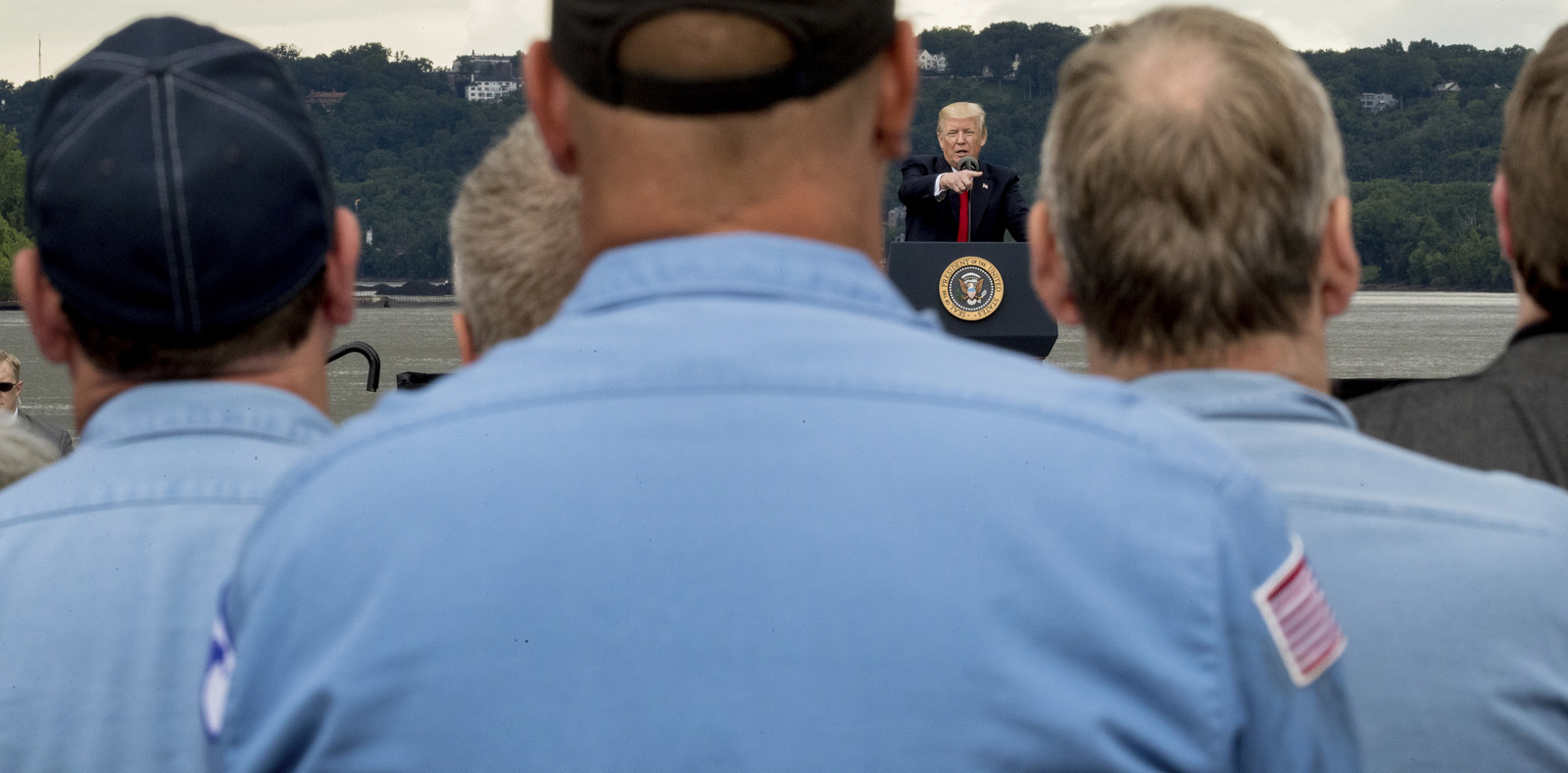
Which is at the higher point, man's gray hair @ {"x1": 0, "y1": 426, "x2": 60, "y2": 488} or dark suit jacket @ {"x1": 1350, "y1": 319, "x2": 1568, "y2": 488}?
dark suit jacket @ {"x1": 1350, "y1": 319, "x2": 1568, "y2": 488}

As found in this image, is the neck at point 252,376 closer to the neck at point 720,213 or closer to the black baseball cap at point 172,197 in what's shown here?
the black baseball cap at point 172,197

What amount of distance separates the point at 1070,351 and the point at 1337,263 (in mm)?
44973

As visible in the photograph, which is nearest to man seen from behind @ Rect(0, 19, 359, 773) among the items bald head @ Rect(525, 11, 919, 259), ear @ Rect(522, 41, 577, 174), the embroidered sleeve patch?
the embroidered sleeve patch

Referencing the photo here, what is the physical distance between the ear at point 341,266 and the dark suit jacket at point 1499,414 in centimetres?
127

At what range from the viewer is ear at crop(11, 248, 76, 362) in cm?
170

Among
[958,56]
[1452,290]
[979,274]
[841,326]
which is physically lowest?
[1452,290]

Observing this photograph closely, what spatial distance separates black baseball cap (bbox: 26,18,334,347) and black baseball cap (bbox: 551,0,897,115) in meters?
0.68

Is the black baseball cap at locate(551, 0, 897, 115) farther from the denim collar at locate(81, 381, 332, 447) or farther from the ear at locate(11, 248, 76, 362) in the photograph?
the ear at locate(11, 248, 76, 362)

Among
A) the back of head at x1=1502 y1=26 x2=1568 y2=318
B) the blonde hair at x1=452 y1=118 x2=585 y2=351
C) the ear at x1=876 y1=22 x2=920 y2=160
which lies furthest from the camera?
the blonde hair at x1=452 y1=118 x2=585 y2=351

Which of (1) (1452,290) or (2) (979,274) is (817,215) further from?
(1) (1452,290)

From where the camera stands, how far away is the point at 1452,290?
149250mm

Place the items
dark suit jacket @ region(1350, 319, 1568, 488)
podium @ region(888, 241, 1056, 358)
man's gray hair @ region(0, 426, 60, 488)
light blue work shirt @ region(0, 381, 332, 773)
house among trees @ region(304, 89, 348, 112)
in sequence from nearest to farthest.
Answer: light blue work shirt @ region(0, 381, 332, 773)
dark suit jacket @ region(1350, 319, 1568, 488)
man's gray hair @ region(0, 426, 60, 488)
podium @ region(888, 241, 1056, 358)
house among trees @ region(304, 89, 348, 112)

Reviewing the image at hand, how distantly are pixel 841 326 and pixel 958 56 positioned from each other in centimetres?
15526

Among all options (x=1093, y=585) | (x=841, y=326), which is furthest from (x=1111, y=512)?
(x=841, y=326)
